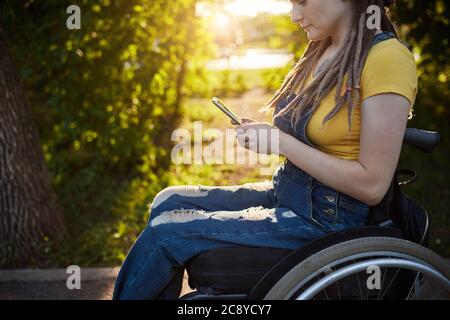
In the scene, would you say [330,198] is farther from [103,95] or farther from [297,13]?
[103,95]

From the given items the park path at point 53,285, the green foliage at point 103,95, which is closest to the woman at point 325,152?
the park path at point 53,285

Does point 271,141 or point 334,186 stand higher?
point 271,141

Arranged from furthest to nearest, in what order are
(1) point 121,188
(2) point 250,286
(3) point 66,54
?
(1) point 121,188 → (3) point 66,54 → (2) point 250,286

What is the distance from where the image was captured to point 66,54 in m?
4.32

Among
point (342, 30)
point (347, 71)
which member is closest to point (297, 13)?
point (342, 30)

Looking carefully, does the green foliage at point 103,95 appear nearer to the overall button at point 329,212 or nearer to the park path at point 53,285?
the park path at point 53,285

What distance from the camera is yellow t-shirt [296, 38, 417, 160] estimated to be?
5.32 ft

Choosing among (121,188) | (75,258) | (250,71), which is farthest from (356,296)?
(250,71)

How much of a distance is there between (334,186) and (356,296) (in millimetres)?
382

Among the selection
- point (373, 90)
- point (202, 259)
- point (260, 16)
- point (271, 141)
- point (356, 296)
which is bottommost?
point (356, 296)

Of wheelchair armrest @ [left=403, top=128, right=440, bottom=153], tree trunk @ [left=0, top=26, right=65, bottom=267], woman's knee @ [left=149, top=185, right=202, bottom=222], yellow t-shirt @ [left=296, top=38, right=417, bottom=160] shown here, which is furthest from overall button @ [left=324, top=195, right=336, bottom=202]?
tree trunk @ [left=0, top=26, right=65, bottom=267]

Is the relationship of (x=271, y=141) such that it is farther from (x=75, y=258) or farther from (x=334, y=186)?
(x=75, y=258)

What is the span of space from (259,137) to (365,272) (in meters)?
0.57

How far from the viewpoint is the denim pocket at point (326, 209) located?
179cm
